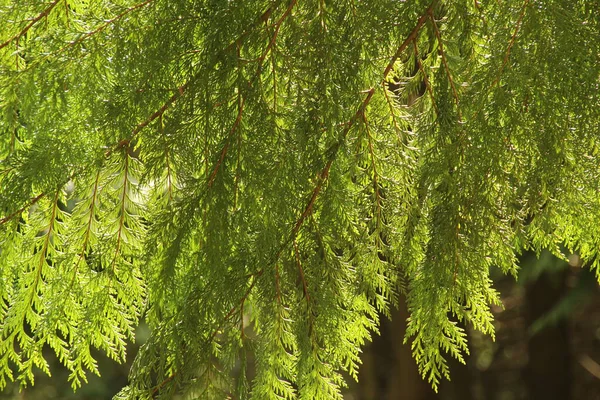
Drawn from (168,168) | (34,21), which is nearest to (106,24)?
(34,21)

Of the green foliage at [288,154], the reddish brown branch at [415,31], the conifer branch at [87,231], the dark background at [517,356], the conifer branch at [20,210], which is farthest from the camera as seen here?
the dark background at [517,356]

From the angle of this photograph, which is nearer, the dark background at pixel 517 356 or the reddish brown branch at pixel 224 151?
the reddish brown branch at pixel 224 151

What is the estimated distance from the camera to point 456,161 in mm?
2139

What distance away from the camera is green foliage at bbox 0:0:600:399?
212 cm

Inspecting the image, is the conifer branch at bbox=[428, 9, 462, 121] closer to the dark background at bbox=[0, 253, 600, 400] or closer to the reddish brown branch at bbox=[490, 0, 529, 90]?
the reddish brown branch at bbox=[490, 0, 529, 90]

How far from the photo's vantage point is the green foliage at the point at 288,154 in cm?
212

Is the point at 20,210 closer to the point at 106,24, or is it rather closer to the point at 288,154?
the point at 106,24

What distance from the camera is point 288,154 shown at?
215cm

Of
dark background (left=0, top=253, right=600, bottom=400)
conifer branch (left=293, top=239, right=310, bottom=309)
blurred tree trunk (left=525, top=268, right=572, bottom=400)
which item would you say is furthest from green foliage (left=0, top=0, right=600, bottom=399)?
blurred tree trunk (left=525, top=268, right=572, bottom=400)

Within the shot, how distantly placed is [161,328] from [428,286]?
80cm

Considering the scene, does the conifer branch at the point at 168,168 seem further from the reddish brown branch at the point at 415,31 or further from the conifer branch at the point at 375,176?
the reddish brown branch at the point at 415,31

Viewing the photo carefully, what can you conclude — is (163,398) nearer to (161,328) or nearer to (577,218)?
(161,328)

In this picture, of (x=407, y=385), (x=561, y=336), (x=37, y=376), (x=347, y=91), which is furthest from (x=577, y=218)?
(x=37, y=376)

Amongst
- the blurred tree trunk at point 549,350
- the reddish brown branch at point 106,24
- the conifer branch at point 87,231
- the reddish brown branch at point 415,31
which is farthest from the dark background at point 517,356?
the reddish brown branch at point 106,24
